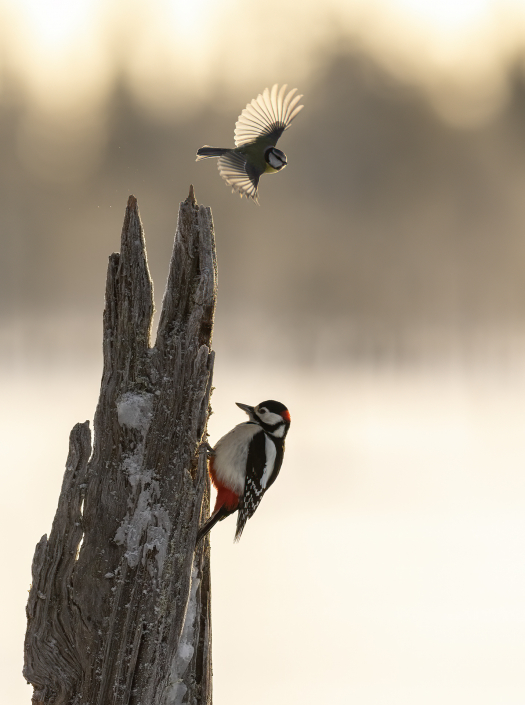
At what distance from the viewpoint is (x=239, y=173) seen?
34.9ft

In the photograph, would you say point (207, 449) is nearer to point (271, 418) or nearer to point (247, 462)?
point (247, 462)

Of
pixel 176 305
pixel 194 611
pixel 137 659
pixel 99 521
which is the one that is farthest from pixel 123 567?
pixel 176 305

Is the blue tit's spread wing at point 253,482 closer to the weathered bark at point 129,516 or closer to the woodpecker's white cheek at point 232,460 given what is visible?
the woodpecker's white cheek at point 232,460

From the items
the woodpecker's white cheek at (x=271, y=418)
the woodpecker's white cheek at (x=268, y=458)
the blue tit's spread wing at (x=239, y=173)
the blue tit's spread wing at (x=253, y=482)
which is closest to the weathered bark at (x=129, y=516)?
the blue tit's spread wing at (x=253, y=482)

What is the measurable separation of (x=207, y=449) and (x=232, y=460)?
0.39 meters

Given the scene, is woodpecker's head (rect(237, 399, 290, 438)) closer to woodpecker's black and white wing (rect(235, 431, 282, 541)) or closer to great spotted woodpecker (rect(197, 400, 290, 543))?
great spotted woodpecker (rect(197, 400, 290, 543))

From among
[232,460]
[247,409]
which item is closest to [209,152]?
[247,409]

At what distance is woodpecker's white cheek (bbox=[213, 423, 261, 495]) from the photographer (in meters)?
8.62

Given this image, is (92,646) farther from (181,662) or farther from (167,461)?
(167,461)

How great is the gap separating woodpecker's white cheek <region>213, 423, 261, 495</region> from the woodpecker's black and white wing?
0.09 metres

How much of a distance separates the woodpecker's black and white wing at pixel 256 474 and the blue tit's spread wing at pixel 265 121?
4776mm

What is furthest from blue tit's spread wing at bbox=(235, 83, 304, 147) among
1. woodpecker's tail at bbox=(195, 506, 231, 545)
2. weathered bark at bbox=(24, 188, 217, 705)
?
woodpecker's tail at bbox=(195, 506, 231, 545)

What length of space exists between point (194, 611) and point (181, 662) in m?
0.62

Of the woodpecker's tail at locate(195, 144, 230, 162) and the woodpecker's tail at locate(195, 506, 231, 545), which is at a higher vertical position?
the woodpecker's tail at locate(195, 144, 230, 162)
